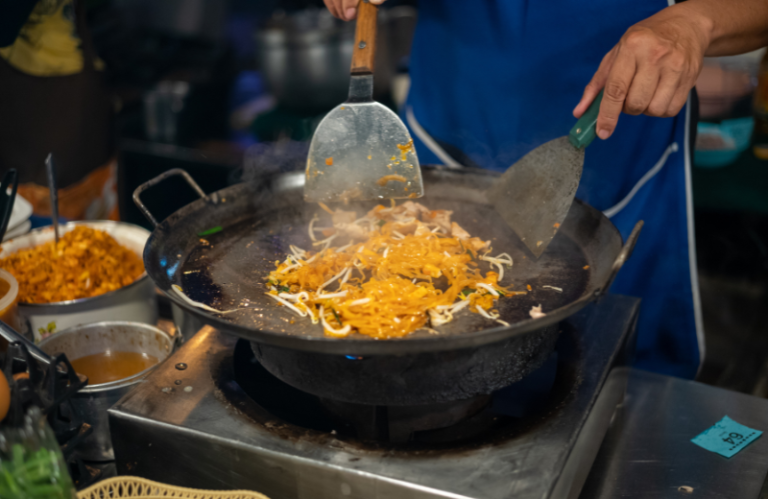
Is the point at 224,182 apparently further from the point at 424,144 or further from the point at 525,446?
the point at 525,446

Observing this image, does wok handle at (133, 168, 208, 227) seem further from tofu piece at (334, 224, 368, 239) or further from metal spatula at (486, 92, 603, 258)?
metal spatula at (486, 92, 603, 258)

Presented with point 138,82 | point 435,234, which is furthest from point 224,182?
point 435,234

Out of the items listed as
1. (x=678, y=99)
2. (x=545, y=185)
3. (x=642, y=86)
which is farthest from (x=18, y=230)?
(x=678, y=99)

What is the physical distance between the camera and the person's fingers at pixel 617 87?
164cm

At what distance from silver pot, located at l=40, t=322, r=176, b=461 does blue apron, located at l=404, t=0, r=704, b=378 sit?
1.57 meters

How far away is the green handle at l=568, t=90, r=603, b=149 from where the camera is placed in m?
1.72

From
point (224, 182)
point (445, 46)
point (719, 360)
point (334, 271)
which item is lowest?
point (719, 360)

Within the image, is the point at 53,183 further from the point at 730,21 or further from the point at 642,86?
the point at 730,21

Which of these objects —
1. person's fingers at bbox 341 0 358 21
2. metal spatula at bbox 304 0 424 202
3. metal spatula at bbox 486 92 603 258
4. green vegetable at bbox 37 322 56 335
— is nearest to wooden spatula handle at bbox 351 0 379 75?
metal spatula at bbox 304 0 424 202

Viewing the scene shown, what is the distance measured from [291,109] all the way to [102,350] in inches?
141

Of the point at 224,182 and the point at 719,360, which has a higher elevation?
the point at 224,182

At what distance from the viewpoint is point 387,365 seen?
1406 millimetres

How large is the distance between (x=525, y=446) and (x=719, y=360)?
362 cm

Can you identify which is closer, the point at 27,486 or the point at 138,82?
the point at 27,486
